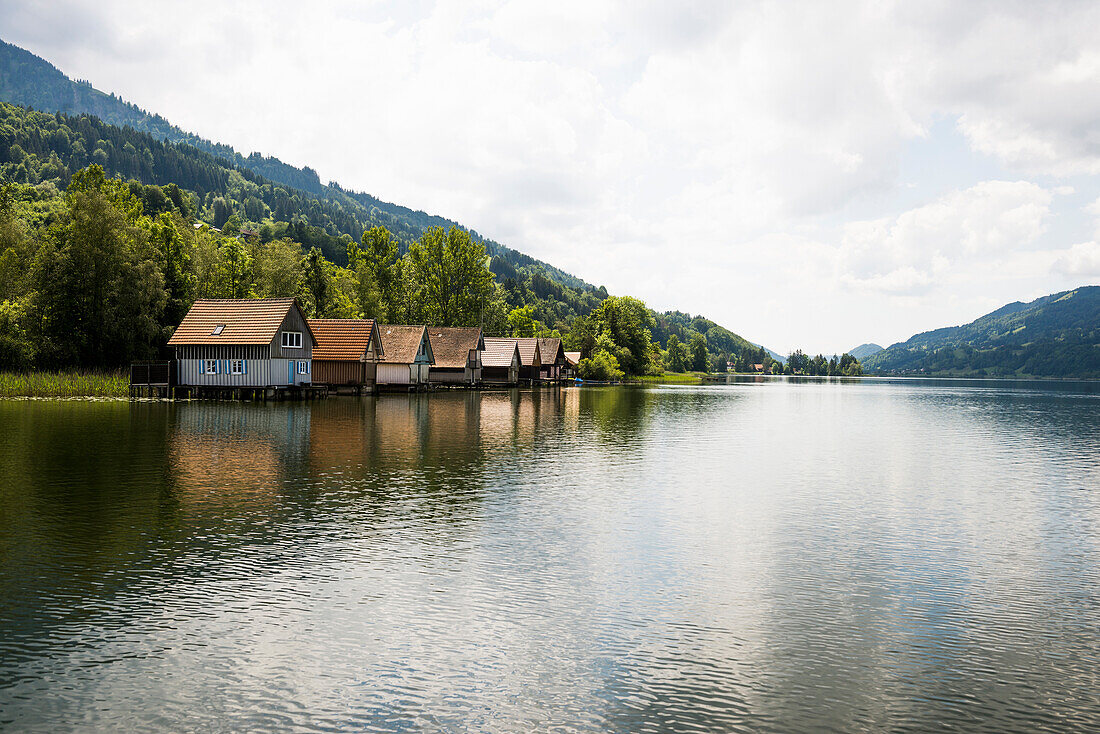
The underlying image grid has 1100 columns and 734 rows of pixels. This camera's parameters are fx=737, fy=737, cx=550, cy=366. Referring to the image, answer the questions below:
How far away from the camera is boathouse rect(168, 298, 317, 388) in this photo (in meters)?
72.6

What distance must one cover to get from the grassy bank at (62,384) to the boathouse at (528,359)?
71324 millimetres

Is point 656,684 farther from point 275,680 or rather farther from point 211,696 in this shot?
point 211,696

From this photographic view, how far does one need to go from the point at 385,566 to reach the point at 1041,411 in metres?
89.5

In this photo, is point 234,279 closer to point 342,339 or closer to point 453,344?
point 342,339

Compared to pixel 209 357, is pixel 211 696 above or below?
below

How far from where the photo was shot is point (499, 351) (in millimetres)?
128500

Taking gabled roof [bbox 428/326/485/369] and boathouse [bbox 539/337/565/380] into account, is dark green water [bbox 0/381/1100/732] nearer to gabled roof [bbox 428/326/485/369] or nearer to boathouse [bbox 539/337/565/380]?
gabled roof [bbox 428/326/485/369]

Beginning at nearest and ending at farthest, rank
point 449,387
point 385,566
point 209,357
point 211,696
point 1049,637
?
point 211,696
point 1049,637
point 385,566
point 209,357
point 449,387

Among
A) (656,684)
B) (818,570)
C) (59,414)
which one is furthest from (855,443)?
(59,414)

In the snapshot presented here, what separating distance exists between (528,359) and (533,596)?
122m

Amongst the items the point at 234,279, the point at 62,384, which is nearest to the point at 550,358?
the point at 234,279

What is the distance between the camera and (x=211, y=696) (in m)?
9.70

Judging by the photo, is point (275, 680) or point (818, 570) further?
point (818, 570)

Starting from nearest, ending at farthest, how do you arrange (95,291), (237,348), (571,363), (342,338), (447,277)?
1. (237,348)
2. (95,291)
3. (342,338)
4. (447,277)
5. (571,363)
